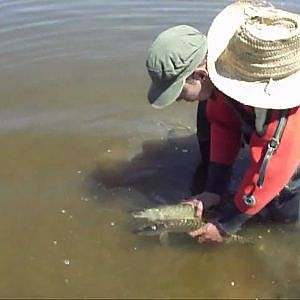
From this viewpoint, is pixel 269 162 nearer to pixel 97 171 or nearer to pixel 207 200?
pixel 207 200

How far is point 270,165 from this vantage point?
2.94 metres

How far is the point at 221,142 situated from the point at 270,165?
2.26 feet

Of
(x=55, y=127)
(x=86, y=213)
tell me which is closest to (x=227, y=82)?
(x=86, y=213)

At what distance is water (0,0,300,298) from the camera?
3381 mm

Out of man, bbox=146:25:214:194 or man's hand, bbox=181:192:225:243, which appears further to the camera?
man's hand, bbox=181:192:225:243

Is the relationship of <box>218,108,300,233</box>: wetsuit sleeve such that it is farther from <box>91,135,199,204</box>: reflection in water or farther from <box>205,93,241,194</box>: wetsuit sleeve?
<box>91,135,199,204</box>: reflection in water

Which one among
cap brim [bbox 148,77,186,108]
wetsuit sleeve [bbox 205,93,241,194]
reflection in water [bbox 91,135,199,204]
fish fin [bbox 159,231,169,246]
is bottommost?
reflection in water [bbox 91,135,199,204]

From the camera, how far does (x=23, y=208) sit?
379cm

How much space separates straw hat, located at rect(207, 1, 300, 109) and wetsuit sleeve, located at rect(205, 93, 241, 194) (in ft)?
1.54

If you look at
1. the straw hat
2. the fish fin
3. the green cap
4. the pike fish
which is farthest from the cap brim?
the fish fin

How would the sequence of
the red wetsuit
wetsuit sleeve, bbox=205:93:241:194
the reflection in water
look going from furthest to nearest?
the reflection in water → wetsuit sleeve, bbox=205:93:241:194 → the red wetsuit

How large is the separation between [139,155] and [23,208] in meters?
0.92

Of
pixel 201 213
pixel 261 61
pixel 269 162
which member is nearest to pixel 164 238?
pixel 201 213

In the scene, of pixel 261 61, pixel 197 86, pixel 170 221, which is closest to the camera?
pixel 261 61
